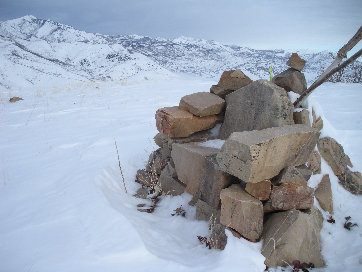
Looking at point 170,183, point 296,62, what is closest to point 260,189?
point 170,183

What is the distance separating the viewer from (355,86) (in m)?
11.5

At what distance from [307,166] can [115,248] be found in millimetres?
2594

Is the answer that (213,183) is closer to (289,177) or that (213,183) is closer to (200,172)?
(200,172)

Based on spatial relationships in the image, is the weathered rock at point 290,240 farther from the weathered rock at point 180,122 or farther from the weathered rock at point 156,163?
the weathered rock at point 156,163

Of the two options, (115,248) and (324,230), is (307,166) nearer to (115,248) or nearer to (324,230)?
(324,230)

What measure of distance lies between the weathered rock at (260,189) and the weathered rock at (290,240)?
0.28 m

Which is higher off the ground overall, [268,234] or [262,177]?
[262,177]

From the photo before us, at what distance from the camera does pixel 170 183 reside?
390 centimetres

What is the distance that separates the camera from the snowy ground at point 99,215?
2.36m

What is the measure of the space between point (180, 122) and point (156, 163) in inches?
35.4

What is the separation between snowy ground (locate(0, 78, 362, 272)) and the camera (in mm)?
2361

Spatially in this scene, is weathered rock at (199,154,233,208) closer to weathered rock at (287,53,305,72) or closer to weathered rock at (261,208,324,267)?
weathered rock at (261,208,324,267)

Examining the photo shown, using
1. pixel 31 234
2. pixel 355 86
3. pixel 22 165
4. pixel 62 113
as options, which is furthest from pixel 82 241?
pixel 355 86

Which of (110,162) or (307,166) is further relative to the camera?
(110,162)
